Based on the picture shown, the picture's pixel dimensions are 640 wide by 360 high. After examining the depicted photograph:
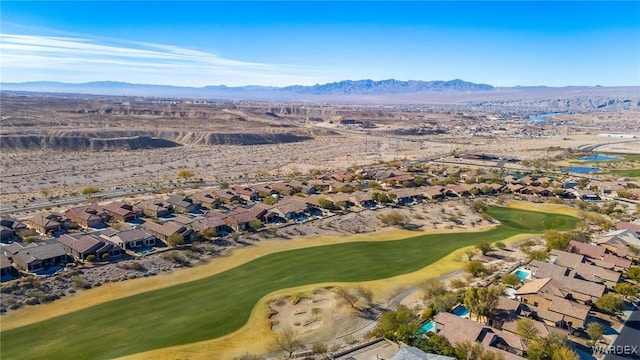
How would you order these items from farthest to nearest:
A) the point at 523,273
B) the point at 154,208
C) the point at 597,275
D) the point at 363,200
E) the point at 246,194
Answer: the point at 246,194
the point at 363,200
the point at 154,208
the point at 523,273
the point at 597,275

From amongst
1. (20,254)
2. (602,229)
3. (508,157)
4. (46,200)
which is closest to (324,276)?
(20,254)

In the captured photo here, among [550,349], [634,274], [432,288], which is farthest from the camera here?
[634,274]

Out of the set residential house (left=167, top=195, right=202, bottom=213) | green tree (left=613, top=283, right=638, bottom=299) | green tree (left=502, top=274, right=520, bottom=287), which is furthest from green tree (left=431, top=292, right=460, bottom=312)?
Answer: residential house (left=167, top=195, right=202, bottom=213)

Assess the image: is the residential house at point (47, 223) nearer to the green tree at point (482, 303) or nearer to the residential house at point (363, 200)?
the residential house at point (363, 200)

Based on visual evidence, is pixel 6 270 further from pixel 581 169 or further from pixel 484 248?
pixel 581 169

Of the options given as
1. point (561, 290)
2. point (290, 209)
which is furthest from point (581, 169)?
point (561, 290)
